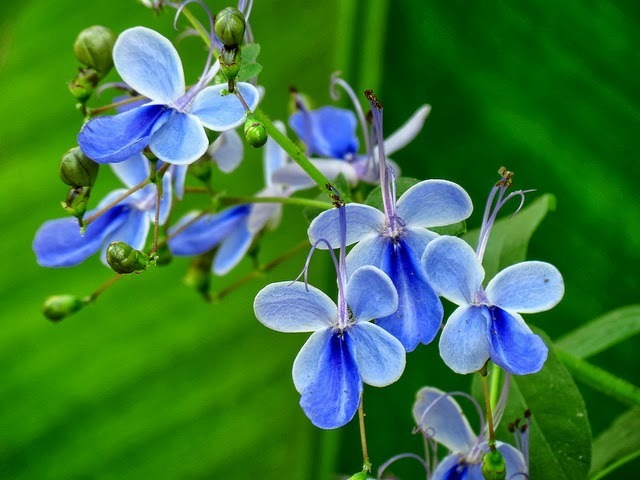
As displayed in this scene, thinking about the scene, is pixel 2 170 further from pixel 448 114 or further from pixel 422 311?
pixel 422 311

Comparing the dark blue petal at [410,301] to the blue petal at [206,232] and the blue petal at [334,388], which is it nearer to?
the blue petal at [334,388]

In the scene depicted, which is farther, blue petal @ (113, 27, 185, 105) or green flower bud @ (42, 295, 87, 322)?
green flower bud @ (42, 295, 87, 322)

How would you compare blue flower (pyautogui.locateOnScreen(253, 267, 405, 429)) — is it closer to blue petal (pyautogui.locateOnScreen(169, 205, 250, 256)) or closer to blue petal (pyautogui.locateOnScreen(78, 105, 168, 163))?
blue petal (pyautogui.locateOnScreen(78, 105, 168, 163))

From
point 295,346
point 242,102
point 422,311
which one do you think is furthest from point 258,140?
point 295,346

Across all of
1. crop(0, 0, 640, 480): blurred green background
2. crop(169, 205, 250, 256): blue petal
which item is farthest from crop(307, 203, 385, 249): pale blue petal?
crop(0, 0, 640, 480): blurred green background

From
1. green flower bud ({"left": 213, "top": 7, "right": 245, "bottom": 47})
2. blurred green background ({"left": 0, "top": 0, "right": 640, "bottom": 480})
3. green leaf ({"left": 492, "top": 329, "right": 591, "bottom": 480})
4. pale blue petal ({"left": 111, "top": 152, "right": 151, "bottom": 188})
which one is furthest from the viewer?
blurred green background ({"left": 0, "top": 0, "right": 640, "bottom": 480})

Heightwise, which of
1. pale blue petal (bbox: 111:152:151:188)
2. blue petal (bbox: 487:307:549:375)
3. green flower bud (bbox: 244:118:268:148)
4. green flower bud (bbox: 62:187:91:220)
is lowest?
pale blue petal (bbox: 111:152:151:188)

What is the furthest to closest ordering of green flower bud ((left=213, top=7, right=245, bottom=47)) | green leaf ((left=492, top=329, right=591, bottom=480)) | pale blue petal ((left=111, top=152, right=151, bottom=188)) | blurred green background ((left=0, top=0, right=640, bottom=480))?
blurred green background ((left=0, top=0, right=640, bottom=480))
pale blue petal ((left=111, top=152, right=151, bottom=188))
green leaf ((left=492, top=329, right=591, bottom=480))
green flower bud ((left=213, top=7, right=245, bottom=47))

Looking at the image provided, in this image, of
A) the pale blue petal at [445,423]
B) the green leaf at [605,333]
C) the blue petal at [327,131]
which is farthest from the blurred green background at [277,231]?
the pale blue petal at [445,423]
